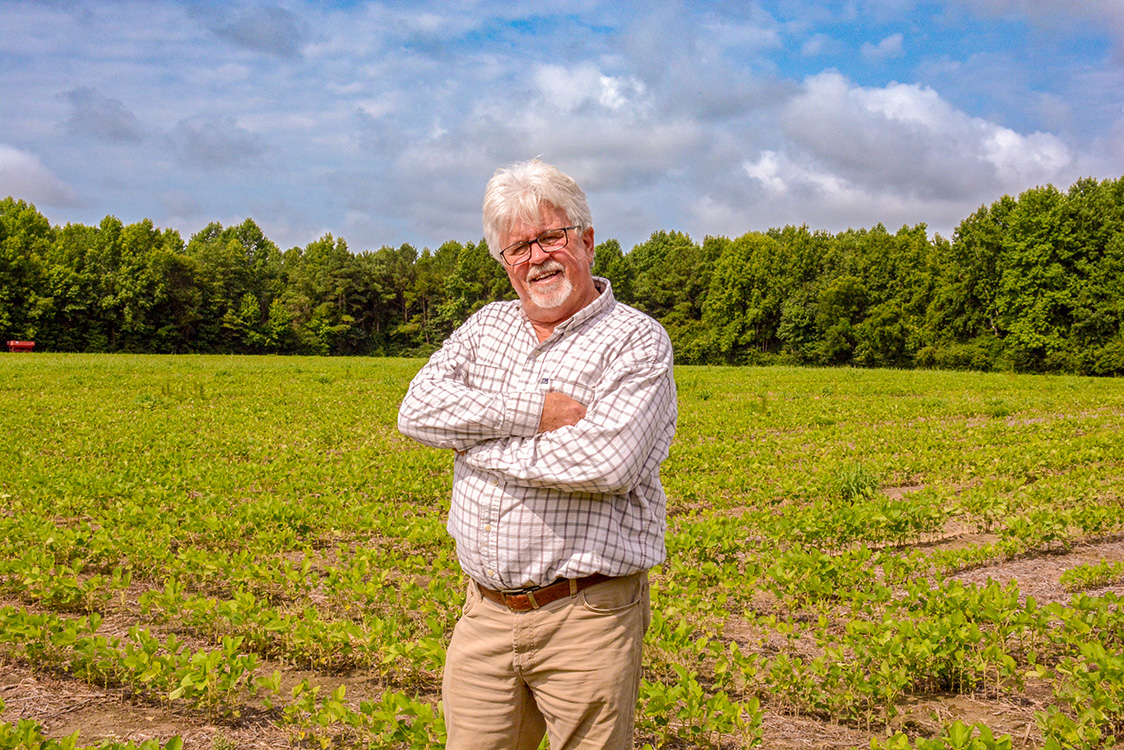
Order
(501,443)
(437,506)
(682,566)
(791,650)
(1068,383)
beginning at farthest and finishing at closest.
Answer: (1068,383) < (437,506) < (682,566) < (791,650) < (501,443)

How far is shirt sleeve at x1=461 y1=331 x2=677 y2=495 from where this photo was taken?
2443mm

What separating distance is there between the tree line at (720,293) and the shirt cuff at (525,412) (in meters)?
53.4

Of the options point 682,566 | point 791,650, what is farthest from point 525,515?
point 682,566

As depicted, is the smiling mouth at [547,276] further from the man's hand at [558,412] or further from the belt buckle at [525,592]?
the belt buckle at [525,592]

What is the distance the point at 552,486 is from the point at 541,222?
89 cm

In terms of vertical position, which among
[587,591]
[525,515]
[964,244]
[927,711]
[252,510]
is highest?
[964,244]

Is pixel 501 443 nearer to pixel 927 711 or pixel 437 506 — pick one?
pixel 927 711

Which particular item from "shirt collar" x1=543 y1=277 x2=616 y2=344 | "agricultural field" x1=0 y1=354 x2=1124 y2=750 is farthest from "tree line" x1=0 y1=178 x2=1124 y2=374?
"shirt collar" x1=543 y1=277 x2=616 y2=344

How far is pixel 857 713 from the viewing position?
406 centimetres

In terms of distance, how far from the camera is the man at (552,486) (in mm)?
2488

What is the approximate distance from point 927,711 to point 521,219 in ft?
11.2

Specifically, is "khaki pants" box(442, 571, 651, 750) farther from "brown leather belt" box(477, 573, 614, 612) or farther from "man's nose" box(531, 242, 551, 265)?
"man's nose" box(531, 242, 551, 265)

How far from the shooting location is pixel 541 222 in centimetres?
270

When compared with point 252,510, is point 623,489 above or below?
above
